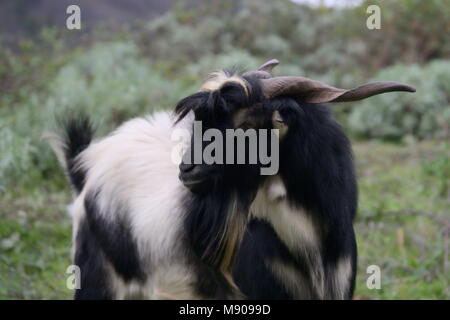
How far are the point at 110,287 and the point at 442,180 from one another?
4.12 metres

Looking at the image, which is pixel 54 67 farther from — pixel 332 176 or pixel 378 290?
pixel 332 176

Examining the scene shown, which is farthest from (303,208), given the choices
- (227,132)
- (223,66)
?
(223,66)

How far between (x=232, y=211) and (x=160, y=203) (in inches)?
23.6

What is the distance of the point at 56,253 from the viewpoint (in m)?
5.51

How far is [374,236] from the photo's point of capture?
5.81 metres

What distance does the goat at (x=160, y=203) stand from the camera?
3.09m

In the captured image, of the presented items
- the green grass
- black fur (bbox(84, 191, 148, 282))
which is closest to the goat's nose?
black fur (bbox(84, 191, 148, 282))

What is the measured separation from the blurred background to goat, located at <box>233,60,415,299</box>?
142 centimetres

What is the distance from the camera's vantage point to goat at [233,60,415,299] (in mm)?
3178

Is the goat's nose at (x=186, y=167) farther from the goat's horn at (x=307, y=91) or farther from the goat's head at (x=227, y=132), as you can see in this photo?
the goat's horn at (x=307, y=91)

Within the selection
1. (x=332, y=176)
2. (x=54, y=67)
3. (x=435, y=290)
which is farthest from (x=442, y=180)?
(x=54, y=67)

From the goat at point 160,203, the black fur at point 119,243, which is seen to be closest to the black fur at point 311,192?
the goat at point 160,203

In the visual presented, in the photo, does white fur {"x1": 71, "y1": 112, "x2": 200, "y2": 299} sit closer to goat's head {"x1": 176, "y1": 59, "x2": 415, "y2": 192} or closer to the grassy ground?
goat's head {"x1": 176, "y1": 59, "x2": 415, "y2": 192}

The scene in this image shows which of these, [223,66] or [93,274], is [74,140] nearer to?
[93,274]
